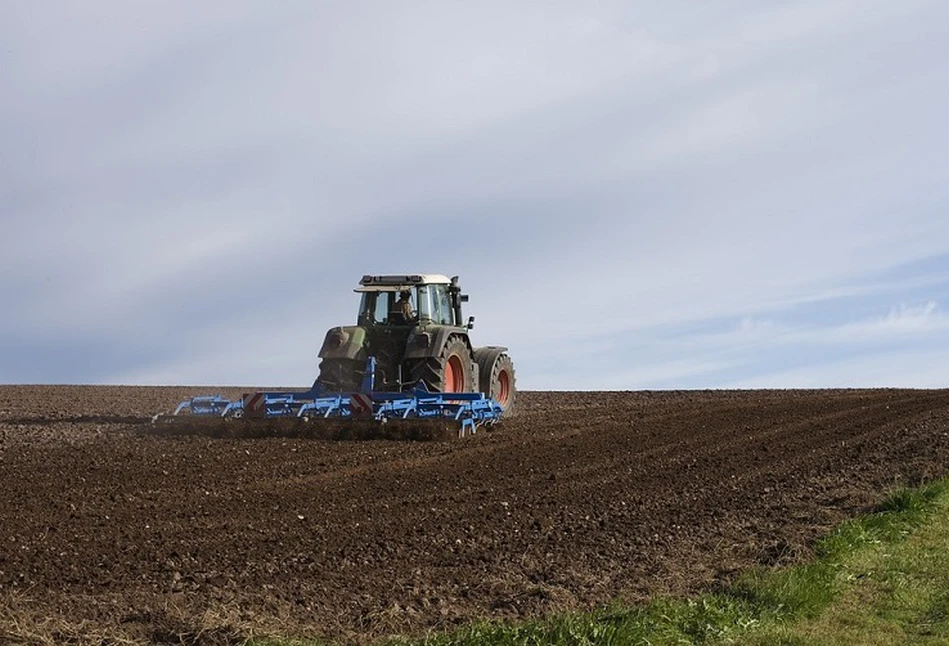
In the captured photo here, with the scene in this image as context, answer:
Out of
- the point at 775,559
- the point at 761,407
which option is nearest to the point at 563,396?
the point at 761,407

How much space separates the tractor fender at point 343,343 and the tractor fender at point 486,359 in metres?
2.14

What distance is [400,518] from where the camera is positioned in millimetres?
9352

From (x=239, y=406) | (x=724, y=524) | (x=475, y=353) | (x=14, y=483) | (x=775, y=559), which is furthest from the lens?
(x=475, y=353)

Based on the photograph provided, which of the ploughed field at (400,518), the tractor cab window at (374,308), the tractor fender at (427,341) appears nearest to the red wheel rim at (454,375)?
the tractor fender at (427,341)

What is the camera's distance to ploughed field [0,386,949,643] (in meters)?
6.62

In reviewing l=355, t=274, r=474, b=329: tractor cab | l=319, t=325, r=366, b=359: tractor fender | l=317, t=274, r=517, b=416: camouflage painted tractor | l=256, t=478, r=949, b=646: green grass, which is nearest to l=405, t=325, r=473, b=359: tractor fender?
l=317, t=274, r=517, b=416: camouflage painted tractor

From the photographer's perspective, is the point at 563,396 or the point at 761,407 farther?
the point at 563,396

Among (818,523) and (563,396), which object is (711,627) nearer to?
(818,523)

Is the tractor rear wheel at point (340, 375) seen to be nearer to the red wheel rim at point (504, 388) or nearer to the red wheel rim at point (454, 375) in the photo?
the red wheel rim at point (454, 375)

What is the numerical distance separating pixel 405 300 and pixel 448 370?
4.24ft

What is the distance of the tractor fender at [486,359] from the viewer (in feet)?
61.8

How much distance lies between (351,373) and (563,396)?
35.3ft

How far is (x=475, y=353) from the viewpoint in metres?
19.3

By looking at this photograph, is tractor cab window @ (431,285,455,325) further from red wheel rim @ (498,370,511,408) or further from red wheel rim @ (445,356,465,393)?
red wheel rim @ (498,370,511,408)
